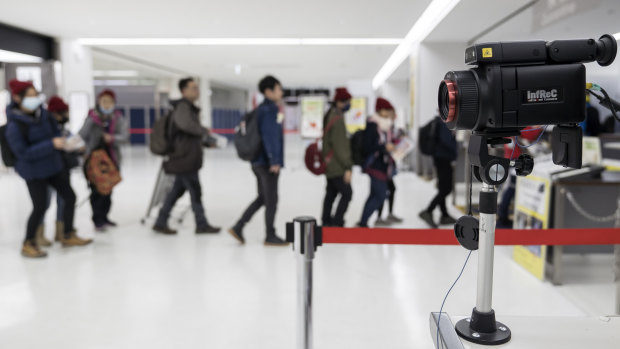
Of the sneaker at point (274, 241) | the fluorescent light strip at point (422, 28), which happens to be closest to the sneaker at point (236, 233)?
the sneaker at point (274, 241)

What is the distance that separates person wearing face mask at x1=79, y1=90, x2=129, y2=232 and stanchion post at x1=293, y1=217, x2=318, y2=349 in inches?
136

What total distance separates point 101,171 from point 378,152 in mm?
2715

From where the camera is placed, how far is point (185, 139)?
436 centimetres

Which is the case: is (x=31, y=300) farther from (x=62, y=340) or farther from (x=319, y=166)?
(x=319, y=166)

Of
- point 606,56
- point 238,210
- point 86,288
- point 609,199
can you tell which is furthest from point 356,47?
point 606,56

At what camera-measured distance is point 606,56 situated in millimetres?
1189

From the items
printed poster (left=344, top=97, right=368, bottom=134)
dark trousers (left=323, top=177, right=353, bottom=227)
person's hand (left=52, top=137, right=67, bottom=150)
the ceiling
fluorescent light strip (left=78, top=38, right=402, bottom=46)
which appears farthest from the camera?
printed poster (left=344, top=97, right=368, bottom=134)

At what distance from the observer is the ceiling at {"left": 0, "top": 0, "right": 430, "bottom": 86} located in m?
6.71

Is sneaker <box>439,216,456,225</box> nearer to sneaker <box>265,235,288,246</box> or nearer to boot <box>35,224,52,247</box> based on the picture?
sneaker <box>265,235,288,246</box>

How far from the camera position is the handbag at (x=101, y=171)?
4.46 metres

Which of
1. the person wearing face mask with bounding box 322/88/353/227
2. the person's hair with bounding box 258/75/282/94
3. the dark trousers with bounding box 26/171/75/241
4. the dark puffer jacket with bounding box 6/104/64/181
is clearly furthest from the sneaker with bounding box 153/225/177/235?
the person's hair with bounding box 258/75/282/94

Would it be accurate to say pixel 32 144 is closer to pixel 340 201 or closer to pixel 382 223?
pixel 340 201

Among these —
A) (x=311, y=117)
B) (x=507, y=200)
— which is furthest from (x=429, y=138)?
(x=311, y=117)

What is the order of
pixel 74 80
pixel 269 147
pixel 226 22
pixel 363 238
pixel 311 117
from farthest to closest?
pixel 311 117
pixel 74 80
pixel 226 22
pixel 269 147
pixel 363 238
